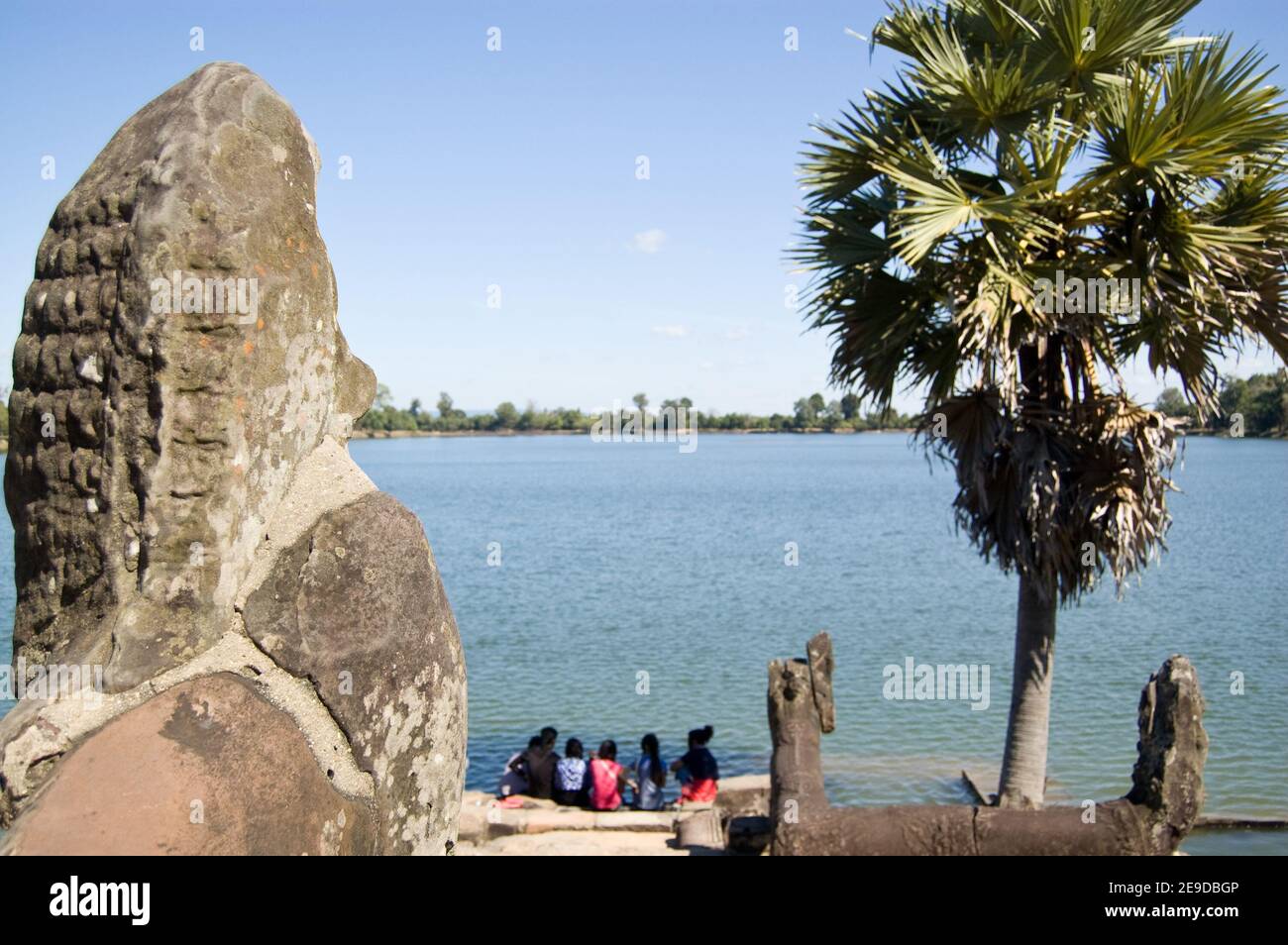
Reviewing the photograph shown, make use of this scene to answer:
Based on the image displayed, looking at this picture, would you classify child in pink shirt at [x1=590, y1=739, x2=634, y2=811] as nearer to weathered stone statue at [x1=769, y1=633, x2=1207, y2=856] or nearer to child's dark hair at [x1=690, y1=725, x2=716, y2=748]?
child's dark hair at [x1=690, y1=725, x2=716, y2=748]

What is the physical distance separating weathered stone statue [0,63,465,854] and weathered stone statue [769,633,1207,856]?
5.95 m

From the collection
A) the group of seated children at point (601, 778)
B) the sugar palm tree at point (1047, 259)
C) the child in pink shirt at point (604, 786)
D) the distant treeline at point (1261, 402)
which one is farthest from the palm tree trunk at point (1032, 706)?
the distant treeline at point (1261, 402)

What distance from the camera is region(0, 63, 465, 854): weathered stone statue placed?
2.49 metres

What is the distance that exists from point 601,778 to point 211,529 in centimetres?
1049

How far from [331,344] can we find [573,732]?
49.5 ft

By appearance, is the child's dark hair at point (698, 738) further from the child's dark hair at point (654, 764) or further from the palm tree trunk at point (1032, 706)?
the palm tree trunk at point (1032, 706)

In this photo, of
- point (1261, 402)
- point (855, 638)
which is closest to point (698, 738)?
point (855, 638)

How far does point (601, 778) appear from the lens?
1262cm

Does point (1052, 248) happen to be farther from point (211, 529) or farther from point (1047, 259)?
point (211, 529)

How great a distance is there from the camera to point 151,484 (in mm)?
2604

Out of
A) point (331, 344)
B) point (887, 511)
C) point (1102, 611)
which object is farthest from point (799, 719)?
point (887, 511)

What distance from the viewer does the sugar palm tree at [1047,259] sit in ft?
31.2

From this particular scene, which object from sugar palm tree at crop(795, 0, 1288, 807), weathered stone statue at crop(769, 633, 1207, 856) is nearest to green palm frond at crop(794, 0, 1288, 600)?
sugar palm tree at crop(795, 0, 1288, 807)
